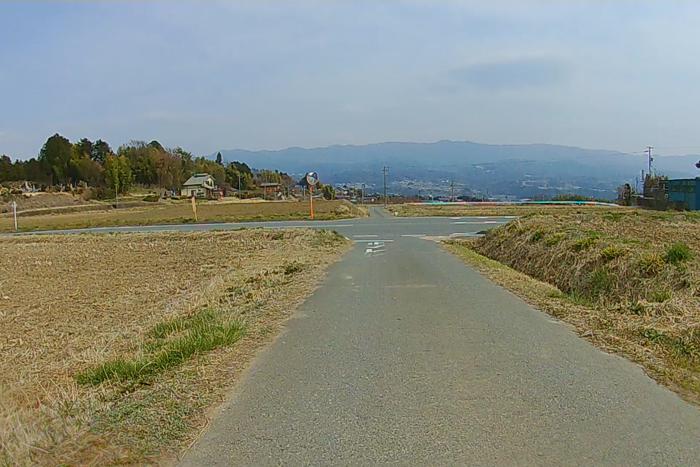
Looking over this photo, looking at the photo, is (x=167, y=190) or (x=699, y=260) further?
(x=167, y=190)

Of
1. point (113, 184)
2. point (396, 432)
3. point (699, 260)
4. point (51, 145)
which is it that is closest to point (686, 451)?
point (396, 432)

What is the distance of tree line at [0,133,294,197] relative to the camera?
95.2 m

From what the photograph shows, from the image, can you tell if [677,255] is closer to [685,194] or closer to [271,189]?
[685,194]

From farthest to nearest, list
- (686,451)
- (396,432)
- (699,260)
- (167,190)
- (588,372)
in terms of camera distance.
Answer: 1. (167,190)
2. (699,260)
3. (588,372)
4. (396,432)
5. (686,451)

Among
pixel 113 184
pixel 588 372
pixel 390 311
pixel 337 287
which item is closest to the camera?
pixel 588 372

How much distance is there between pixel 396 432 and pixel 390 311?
5.01m

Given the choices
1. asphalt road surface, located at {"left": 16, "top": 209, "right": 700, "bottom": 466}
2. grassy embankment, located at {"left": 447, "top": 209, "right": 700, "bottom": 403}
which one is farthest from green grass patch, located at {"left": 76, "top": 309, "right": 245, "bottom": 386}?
grassy embankment, located at {"left": 447, "top": 209, "right": 700, "bottom": 403}

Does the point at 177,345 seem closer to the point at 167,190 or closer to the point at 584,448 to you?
the point at 584,448

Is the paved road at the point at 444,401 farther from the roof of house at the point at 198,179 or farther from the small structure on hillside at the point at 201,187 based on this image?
the roof of house at the point at 198,179

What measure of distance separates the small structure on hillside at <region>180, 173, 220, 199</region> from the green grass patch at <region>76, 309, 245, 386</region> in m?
93.7

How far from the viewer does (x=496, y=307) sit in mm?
9609

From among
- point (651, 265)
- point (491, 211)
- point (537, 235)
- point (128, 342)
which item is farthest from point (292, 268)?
point (491, 211)

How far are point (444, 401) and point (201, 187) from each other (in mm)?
106195

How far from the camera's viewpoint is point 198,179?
112 metres
